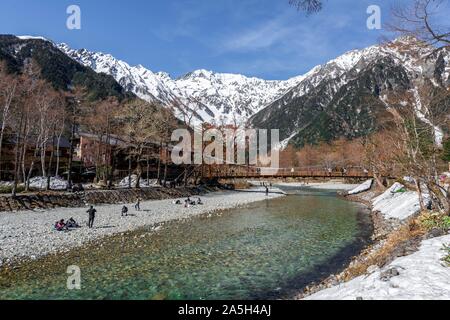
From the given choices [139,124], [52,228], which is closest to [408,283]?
[52,228]

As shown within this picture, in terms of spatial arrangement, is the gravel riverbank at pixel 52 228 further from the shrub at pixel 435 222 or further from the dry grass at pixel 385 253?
the shrub at pixel 435 222

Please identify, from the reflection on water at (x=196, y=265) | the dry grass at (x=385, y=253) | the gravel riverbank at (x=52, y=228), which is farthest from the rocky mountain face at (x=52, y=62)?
the dry grass at (x=385, y=253)

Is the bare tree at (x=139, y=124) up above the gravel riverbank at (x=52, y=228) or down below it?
above

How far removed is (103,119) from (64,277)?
3220 cm

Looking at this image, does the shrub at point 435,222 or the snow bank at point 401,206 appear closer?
the shrub at point 435,222

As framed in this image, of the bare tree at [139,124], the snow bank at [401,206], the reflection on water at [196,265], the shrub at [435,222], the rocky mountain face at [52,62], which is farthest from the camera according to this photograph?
the rocky mountain face at [52,62]

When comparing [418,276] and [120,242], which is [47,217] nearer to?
[120,242]

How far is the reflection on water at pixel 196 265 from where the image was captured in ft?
34.2

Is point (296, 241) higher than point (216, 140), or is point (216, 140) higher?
point (216, 140)

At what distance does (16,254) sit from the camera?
45.9ft

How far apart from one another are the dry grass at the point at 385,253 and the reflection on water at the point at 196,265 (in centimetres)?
123

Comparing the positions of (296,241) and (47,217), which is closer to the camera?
(296,241)
